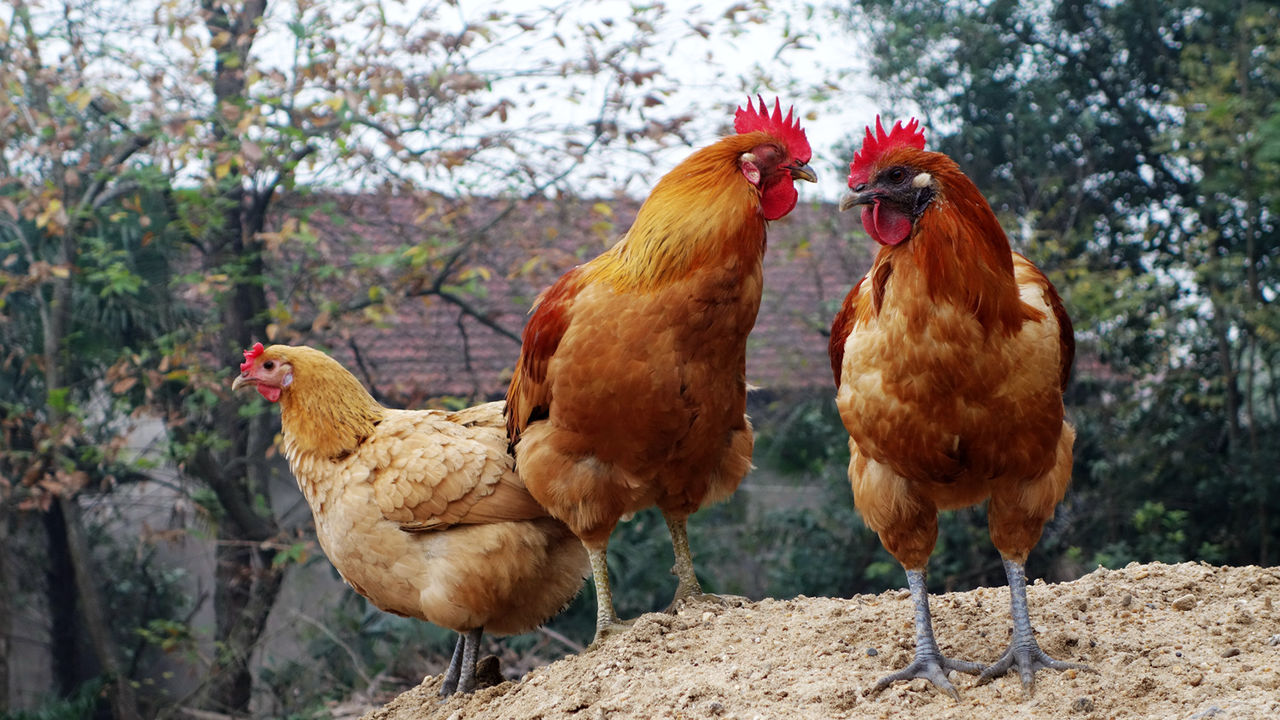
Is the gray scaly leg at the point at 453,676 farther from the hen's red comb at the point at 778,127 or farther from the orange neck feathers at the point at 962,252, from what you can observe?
the orange neck feathers at the point at 962,252

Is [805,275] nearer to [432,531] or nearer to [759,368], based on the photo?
[759,368]

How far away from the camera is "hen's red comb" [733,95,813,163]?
3932 millimetres

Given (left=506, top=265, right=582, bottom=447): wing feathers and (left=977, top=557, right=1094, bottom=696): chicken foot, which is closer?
(left=977, top=557, right=1094, bottom=696): chicken foot

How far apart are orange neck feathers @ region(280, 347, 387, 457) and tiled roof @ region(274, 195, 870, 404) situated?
97.2 inches

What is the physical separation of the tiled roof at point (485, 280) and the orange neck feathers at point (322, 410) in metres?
2.47

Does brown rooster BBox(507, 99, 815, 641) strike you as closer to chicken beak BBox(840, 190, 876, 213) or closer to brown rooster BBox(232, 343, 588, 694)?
brown rooster BBox(232, 343, 588, 694)

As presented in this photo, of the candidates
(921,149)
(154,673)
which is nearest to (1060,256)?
(921,149)

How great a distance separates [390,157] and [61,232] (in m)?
2.37

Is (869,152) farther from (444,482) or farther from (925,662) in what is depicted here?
(444,482)

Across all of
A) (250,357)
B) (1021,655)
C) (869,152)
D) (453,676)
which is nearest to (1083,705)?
(1021,655)

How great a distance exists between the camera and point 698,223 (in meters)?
3.81

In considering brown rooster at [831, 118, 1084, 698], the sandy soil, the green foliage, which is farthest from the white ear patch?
the green foliage

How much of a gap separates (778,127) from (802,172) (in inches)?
9.5

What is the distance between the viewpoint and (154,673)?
10234 millimetres
